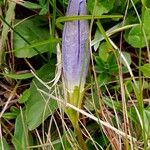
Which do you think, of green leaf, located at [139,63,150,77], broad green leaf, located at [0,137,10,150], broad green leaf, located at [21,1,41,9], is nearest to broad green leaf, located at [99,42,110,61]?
green leaf, located at [139,63,150,77]

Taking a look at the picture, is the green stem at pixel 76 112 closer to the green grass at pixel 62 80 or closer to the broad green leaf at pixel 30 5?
the green grass at pixel 62 80

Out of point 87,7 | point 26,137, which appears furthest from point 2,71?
point 87,7

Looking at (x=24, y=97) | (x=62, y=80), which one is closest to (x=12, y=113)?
(x=24, y=97)

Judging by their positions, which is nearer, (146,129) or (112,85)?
(146,129)

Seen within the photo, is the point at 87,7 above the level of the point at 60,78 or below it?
above

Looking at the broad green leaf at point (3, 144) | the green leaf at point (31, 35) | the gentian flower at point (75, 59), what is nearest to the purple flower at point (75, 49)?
the gentian flower at point (75, 59)

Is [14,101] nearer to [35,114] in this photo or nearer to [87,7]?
[35,114]

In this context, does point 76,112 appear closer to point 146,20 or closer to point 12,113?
point 12,113
